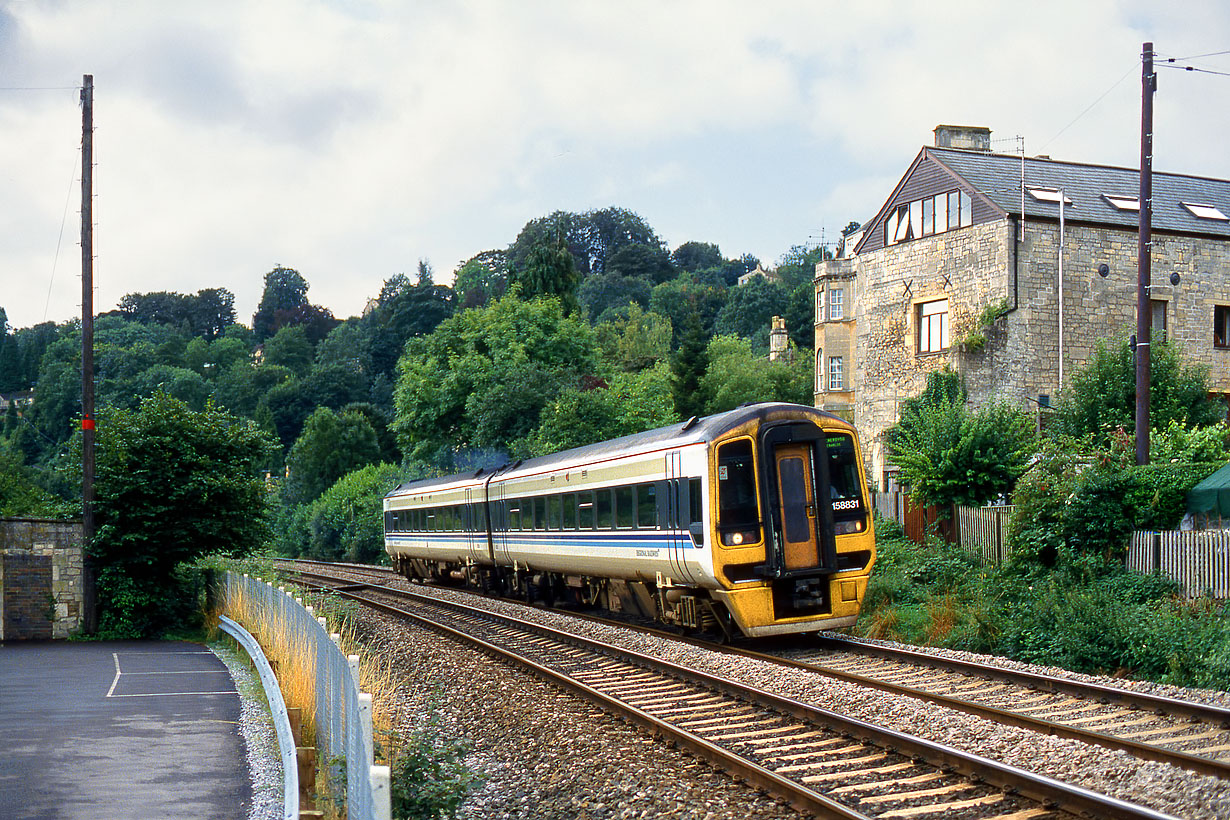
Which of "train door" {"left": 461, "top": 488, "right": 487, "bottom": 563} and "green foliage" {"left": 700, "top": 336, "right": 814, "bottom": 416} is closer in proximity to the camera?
"train door" {"left": 461, "top": 488, "right": 487, "bottom": 563}

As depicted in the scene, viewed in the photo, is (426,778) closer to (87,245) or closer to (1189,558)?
(1189,558)

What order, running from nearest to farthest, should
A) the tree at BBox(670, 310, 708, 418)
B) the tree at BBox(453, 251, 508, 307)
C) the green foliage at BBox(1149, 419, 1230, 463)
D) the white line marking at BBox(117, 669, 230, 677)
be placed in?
the white line marking at BBox(117, 669, 230, 677) → the green foliage at BBox(1149, 419, 1230, 463) → the tree at BBox(670, 310, 708, 418) → the tree at BBox(453, 251, 508, 307)

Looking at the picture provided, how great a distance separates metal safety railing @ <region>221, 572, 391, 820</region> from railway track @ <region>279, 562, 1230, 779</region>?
5.33m

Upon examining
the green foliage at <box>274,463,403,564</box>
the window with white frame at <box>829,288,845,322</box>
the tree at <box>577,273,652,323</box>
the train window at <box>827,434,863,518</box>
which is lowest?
the green foliage at <box>274,463,403,564</box>

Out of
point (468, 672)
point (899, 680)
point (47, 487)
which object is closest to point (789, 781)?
point (899, 680)

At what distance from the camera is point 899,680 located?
12508 mm

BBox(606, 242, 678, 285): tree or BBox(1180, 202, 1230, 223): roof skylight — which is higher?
BBox(606, 242, 678, 285): tree

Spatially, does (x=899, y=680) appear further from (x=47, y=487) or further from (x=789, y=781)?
(x=47, y=487)

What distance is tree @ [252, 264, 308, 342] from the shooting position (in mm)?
148875

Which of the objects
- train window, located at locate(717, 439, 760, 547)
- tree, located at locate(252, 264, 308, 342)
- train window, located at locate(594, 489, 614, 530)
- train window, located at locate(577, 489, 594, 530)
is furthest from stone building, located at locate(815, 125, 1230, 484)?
tree, located at locate(252, 264, 308, 342)

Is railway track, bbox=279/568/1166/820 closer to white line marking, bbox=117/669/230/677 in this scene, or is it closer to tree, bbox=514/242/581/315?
white line marking, bbox=117/669/230/677

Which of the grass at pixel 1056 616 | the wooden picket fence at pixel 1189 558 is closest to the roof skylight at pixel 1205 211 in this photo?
the grass at pixel 1056 616

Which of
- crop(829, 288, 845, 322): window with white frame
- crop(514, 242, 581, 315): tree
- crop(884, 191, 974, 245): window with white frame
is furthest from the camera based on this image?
crop(514, 242, 581, 315): tree

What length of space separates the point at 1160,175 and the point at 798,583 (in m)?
26.1
